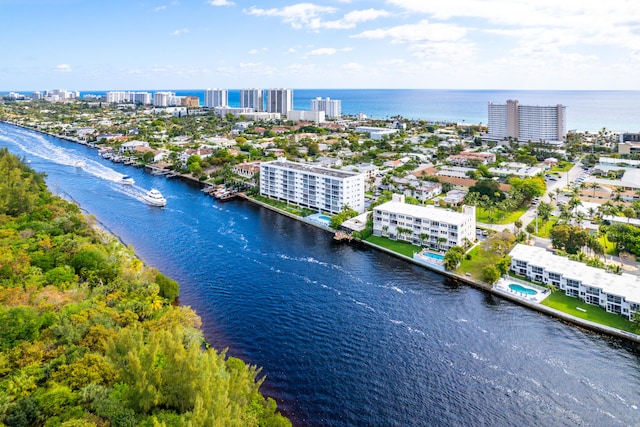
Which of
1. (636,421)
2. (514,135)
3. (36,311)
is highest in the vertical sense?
(514,135)

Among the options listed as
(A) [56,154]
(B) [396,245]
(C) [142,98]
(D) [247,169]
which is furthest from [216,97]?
(B) [396,245]

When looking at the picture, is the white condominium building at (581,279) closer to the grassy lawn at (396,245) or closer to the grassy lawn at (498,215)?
the grassy lawn at (396,245)

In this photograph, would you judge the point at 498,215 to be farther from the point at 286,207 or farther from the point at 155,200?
the point at 155,200

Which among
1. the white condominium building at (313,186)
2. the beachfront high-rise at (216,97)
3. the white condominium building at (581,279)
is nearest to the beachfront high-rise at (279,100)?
the beachfront high-rise at (216,97)

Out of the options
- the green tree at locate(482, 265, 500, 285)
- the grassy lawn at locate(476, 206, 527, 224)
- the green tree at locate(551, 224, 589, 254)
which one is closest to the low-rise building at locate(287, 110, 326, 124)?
the grassy lawn at locate(476, 206, 527, 224)

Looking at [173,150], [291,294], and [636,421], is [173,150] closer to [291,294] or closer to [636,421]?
[291,294]

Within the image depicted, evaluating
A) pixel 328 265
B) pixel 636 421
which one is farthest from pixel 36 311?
pixel 636 421
